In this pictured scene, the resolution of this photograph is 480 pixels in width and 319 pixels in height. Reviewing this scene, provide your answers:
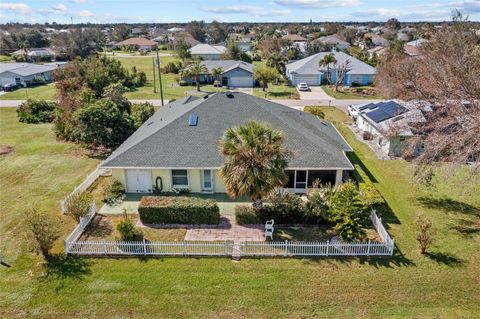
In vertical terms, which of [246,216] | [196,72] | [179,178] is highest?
[196,72]

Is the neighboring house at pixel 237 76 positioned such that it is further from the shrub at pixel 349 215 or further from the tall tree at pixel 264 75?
the shrub at pixel 349 215

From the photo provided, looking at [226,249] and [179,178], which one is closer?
[226,249]

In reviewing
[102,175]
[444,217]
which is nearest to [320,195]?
[444,217]

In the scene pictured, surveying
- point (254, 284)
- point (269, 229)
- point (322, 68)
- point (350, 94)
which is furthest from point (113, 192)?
point (322, 68)

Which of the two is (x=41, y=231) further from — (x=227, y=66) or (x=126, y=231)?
(x=227, y=66)

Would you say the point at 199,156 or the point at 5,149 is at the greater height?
the point at 199,156

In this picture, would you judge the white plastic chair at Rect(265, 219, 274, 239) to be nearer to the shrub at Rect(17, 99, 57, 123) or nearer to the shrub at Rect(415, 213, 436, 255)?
the shrub at Rect(415, 213, 436, 255)

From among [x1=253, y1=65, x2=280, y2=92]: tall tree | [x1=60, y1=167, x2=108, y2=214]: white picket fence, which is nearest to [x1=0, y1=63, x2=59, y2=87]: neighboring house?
[x1=253, y1=65, x2=280, y2=92]: tall tree
